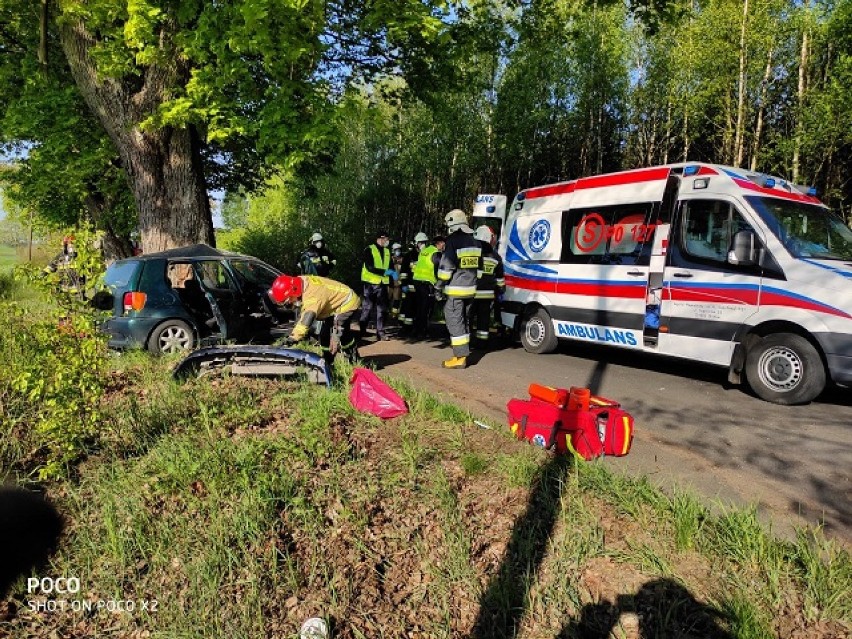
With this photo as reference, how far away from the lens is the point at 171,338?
6.64 meters

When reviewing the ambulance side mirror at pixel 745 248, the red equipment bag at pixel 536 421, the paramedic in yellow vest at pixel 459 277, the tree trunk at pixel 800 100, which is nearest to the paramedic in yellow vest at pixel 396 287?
the paramedic in yellow vest at pixel 459 277

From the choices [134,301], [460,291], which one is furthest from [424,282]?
[134,301]

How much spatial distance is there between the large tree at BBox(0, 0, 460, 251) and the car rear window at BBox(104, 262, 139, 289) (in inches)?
59.3

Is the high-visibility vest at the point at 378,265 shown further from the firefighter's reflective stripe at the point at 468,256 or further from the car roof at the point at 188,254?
the firefighter's reflective stripe at the point at 468,256

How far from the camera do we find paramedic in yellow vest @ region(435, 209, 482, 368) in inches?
265

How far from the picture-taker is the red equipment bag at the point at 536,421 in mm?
3705

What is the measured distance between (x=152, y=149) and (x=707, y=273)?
7.92m

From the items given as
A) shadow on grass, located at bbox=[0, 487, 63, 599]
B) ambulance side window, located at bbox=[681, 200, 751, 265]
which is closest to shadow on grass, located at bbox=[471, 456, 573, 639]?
shadow on grass, located at bbox=[0, 487, 63, 599]

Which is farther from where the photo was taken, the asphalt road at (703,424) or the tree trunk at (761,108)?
the tree trunk at (761,108)

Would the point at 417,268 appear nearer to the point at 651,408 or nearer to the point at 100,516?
the point at 651,408

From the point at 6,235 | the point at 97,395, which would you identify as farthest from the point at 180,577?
the point at 6,235

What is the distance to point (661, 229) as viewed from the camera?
6125 millimetres

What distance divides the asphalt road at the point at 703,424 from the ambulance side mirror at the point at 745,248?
1433 mm

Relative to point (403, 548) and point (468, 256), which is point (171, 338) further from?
point (403, 548)
